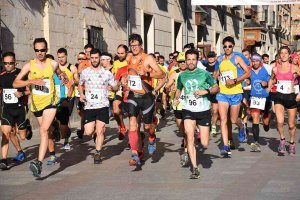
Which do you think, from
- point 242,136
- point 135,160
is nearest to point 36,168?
point 135,160

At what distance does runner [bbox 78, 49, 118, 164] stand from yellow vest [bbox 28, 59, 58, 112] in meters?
0.93

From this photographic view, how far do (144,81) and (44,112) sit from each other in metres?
1.57

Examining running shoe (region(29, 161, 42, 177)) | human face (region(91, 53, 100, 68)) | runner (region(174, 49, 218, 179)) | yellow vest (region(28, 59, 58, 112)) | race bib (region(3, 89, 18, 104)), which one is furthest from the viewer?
human face (region(91, 53, 100, 68))

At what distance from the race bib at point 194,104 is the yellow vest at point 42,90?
1835mm

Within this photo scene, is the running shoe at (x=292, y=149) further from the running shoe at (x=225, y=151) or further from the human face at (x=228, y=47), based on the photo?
the human face at (x=228, y=47)

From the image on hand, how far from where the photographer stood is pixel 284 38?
5606cm

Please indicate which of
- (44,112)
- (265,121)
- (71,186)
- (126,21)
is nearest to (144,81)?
(44,112)

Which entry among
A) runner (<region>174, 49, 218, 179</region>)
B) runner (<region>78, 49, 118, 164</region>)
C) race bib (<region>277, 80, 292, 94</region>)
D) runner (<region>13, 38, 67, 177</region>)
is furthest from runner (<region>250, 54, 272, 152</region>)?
runner (<region>13, 38, 67, 177</region>)

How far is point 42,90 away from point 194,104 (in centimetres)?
206

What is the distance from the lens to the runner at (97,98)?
8555 mm

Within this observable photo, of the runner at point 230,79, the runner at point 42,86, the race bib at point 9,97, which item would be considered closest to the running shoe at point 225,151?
the runner at point 230,79

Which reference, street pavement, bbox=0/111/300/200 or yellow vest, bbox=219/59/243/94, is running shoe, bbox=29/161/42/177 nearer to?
street pavement, bbox=0/111/300/200

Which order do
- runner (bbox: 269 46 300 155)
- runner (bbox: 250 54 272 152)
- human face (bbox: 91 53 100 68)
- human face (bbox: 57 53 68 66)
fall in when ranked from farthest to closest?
human face (bbox: 57 53 68 66), runner (bbox: 250 54 272 152), runner (bbox: 269 46 300 155), human face (bbox: 91 53 100 68)

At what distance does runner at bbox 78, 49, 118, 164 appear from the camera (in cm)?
855
